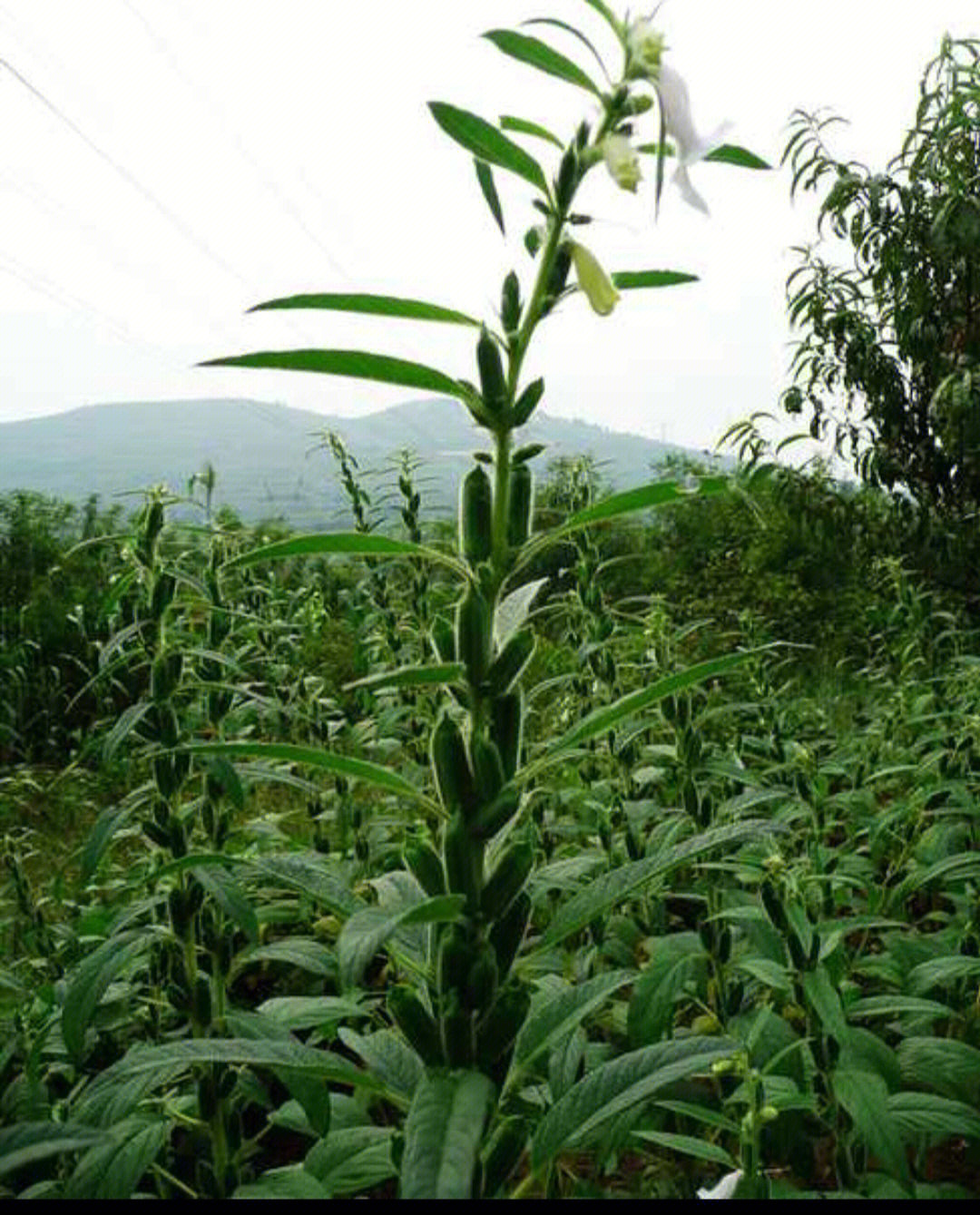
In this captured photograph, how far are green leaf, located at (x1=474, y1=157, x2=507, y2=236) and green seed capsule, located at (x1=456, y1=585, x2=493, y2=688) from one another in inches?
9.3

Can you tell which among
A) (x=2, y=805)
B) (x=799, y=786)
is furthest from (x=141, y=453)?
(x=799, y=786)

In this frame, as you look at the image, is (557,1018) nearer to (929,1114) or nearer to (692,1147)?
(692,1147)

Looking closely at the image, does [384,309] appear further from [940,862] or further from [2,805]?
[2,805]

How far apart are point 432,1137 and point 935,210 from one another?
4267 millimetres

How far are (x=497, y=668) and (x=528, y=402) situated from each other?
0.57ft

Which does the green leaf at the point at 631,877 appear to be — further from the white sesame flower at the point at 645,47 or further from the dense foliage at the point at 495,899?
the white sesame flower at the point at 645,47

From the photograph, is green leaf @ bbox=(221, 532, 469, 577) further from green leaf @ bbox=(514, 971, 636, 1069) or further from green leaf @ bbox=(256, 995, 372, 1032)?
green leaf @ bbox=(256, 995, 372, 1032)

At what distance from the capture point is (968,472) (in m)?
4.36

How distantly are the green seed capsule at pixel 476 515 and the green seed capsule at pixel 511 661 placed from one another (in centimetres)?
6

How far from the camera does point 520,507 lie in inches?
31.1

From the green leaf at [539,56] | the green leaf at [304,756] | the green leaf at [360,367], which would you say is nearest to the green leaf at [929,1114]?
the green leaf at [304,756]

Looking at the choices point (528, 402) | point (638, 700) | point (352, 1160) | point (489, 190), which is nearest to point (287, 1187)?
point (352, 1160)

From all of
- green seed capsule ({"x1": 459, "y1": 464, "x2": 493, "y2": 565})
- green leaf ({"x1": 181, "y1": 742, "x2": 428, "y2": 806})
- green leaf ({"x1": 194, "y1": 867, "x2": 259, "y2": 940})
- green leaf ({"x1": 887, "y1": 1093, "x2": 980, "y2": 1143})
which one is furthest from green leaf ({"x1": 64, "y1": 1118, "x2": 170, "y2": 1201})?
green leaf ({"x1": 887, "y1": 1093, "x2": 980, "y2": 1143})

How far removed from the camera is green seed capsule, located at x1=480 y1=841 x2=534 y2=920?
0.79 meters
